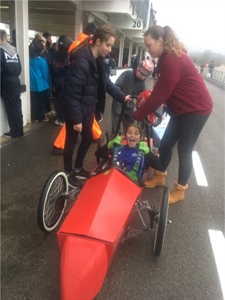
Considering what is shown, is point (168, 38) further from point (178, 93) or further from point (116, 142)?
point (116, 142)

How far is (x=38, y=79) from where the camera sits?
565 centimetres

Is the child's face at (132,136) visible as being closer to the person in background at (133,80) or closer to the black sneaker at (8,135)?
the person in background at (133,80)

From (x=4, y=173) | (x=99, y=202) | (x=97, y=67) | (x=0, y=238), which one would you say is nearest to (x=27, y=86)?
(x=4, y=173)

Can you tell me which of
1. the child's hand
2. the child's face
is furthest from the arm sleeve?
the child's hand

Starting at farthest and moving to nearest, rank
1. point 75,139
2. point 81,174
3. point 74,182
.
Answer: point 81,174 < point 74,182 < point 75,139

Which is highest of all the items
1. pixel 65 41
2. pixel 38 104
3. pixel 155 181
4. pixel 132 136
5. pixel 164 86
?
pixel 65 41

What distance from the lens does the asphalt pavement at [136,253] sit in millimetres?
2037

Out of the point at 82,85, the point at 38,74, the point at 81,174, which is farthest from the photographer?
the point at 38,74

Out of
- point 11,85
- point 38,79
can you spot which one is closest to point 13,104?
point 11,85

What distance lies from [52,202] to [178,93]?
163 centimetres

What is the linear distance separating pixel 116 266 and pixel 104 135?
6.36 ft

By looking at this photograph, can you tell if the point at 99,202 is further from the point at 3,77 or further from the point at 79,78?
the point at 3,77

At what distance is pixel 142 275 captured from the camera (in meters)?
2.19

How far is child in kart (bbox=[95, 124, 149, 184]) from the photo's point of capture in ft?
9.42
